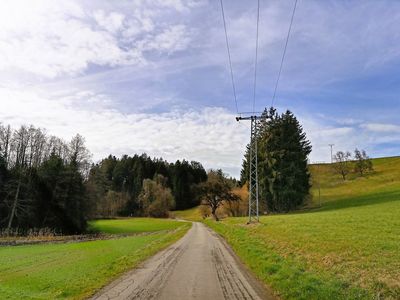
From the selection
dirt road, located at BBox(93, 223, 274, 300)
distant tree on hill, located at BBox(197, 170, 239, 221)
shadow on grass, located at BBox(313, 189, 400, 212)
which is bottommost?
dirt road, located at BBox(93, 223, 274, 300)

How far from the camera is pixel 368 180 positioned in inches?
3755

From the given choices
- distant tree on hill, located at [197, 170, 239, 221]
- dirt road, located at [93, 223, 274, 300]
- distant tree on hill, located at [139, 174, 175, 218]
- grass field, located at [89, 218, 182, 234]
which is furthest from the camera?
distant tree on hill, located at [139, 174, 175, 218]

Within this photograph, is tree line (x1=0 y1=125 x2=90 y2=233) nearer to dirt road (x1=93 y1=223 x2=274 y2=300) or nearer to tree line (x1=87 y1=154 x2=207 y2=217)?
dirt road (x1=93 y1=223 x2=274 y2=300)

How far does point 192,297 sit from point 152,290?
1497 mm

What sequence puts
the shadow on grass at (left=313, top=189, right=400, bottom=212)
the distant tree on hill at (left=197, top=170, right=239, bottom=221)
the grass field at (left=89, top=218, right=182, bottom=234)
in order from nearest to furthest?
the shadow on grass at (left=313, top=189, right=400, bottom=212) → the grass field at (left=89, top=218, right=182, bottom=234) → the distant tree on hill at (left=197, top=170, right=239, bottom=221)

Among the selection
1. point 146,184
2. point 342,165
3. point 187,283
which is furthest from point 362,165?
point 187,283

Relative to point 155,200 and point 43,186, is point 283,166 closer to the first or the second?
point 43,186

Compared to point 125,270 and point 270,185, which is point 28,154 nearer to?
point 270,185

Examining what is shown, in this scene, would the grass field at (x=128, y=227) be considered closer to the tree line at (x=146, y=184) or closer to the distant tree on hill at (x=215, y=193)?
the distant tree on hill at (x=215, y=193)

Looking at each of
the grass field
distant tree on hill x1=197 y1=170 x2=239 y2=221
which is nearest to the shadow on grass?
distant tree on hill x1=197 y1=170 x2=239 y2=221

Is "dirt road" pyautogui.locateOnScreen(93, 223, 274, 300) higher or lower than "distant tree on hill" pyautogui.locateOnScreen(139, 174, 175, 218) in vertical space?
lower

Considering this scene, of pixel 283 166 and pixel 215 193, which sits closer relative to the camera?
pixel 283 166

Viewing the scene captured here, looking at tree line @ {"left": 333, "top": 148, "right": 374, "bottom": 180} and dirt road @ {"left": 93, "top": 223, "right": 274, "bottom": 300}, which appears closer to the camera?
dirt road @ {"left": 93, "top": 223, "right": 274, "bottom": 300}

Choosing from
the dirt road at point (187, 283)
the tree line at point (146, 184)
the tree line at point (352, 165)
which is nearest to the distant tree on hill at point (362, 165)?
the tree line at point (352, 165)
